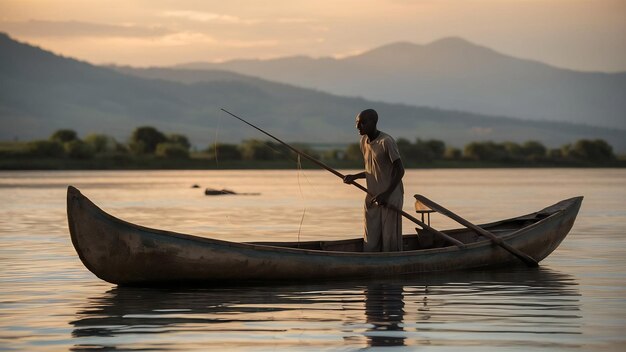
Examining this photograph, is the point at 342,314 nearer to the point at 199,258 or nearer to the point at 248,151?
the point at 199,258

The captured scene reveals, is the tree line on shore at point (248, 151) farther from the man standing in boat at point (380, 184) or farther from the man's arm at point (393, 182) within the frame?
the man's arm at point (393, 182)

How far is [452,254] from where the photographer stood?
1639 centimetres

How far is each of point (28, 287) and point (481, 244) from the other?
6227mm

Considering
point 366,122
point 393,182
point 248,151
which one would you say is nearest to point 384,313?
point 393,182

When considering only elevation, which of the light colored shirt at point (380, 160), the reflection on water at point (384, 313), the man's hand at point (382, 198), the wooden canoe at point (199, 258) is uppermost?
the light colored shirt at point (380, 160)

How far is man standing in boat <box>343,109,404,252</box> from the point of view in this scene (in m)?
15.5

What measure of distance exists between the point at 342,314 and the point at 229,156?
95.9 metres

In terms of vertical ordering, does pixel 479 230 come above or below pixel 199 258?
above

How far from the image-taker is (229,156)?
108 m

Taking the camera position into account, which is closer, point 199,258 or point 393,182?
point 199,258

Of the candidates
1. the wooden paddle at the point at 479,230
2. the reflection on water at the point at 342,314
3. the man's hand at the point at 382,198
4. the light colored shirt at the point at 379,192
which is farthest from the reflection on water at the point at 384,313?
the wooden paddle at the point at 479,230

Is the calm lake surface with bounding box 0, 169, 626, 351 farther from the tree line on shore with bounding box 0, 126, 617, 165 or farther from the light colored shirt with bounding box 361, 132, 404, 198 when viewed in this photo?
the tree line on shore with bounding box 0, 126, 617, 165

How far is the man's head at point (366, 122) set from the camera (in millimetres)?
15453

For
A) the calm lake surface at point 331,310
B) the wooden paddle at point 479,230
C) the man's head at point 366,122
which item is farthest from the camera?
the wooden paddle at point 479,230
